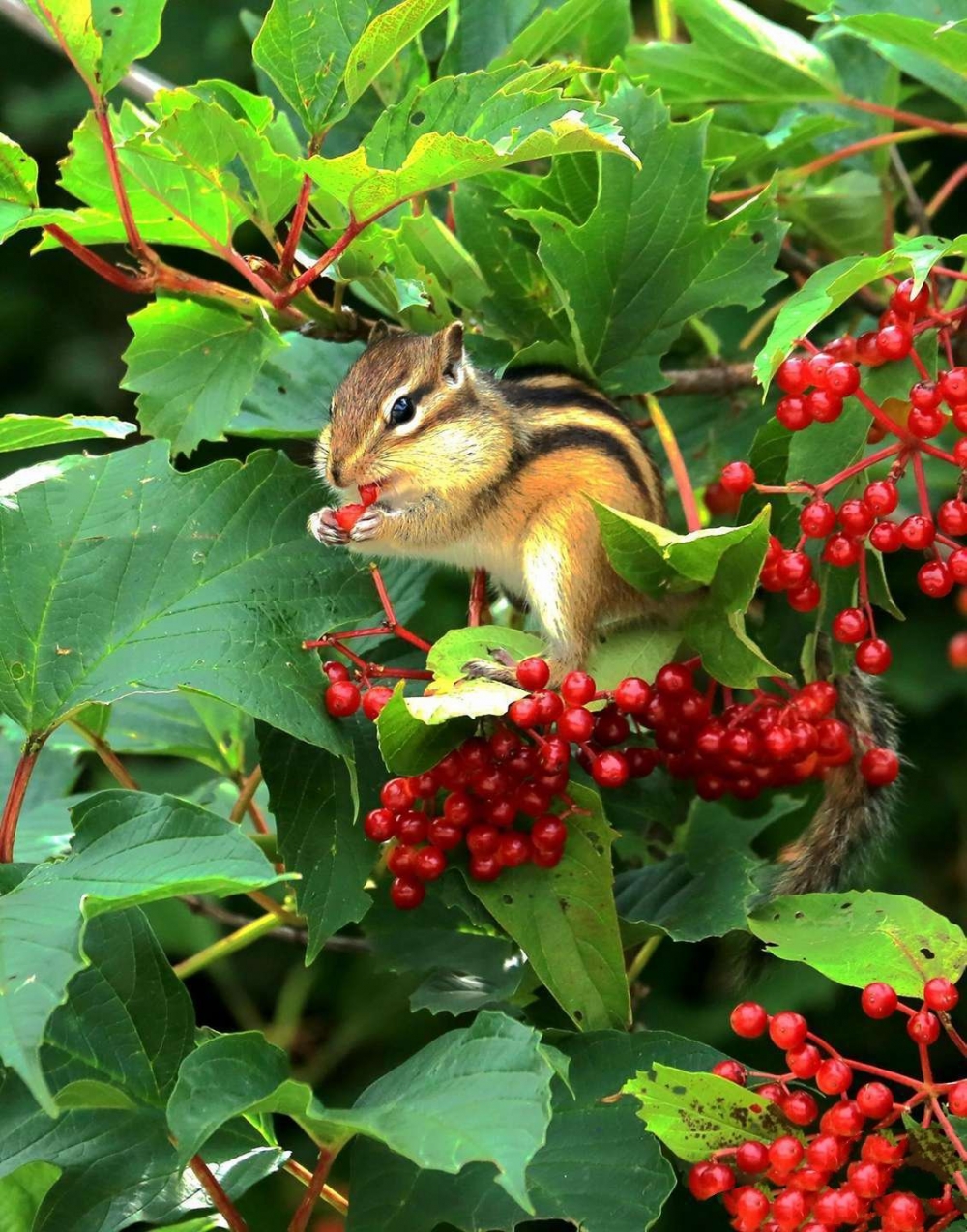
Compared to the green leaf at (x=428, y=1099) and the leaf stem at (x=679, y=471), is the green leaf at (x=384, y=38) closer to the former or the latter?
the leaf stem at (x=679, y=471)

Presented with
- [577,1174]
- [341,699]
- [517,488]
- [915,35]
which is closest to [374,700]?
[341,699]

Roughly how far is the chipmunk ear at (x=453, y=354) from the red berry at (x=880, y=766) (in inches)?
26.0

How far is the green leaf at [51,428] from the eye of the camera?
131 centimetres

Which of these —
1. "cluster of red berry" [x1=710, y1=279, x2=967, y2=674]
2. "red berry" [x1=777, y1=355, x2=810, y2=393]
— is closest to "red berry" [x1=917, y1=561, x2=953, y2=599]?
"cluster of red berry" [x1=710, y1=279, x2=967, y2=674]

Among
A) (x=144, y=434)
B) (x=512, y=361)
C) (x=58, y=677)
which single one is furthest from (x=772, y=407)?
(x=58, y=677)

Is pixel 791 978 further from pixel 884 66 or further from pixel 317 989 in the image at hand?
pixel 884 66

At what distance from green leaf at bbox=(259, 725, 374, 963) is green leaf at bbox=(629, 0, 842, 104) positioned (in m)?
0.99

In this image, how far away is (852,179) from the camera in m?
2.10

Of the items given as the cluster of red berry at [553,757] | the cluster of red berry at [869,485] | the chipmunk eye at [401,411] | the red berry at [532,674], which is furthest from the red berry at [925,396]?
the chipmunk eye at [401,411]

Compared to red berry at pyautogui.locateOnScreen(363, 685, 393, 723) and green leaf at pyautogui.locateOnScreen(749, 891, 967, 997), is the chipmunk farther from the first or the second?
green leaf at pyautogui.locateOnScreen(749, 891, 967, 997)

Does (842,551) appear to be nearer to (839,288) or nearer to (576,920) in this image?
(839,288)

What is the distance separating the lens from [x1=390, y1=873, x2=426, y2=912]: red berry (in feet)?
4.90

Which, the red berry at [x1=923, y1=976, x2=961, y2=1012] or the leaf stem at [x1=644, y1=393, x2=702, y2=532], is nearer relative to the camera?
the red berry at [x1=923, y1=976, x2=961, y2=1012]

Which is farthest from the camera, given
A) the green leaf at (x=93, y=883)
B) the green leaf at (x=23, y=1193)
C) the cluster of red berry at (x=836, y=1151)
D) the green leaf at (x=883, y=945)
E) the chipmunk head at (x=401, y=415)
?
the chipmunk head at (x=401, y=415)
